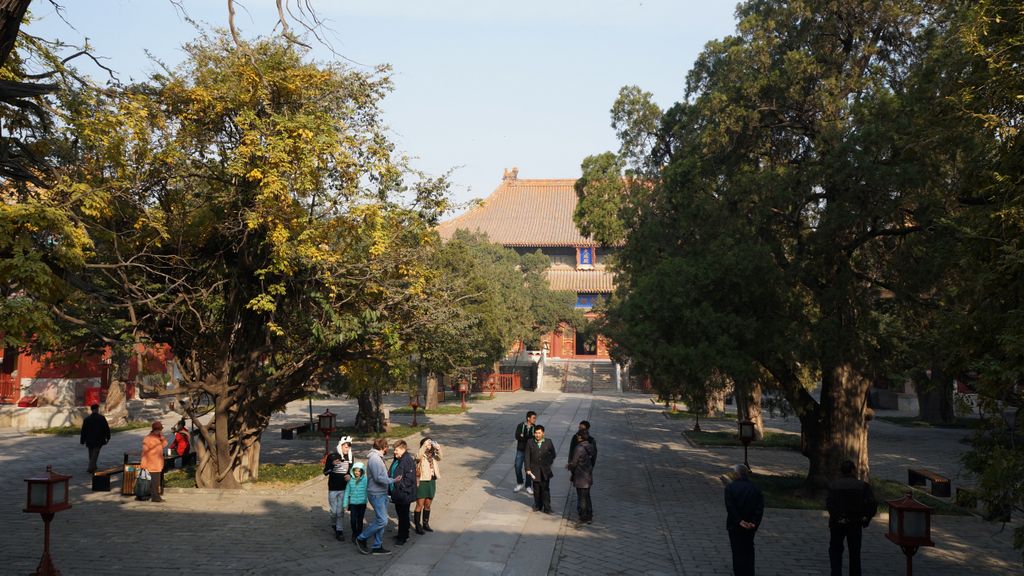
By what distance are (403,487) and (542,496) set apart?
329 cm

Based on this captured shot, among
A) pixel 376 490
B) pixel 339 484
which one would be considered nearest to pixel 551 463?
pixel 376 490

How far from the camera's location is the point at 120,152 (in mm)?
10922

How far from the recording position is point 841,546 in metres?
8.76

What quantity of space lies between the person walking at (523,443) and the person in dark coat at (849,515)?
18.7 feet

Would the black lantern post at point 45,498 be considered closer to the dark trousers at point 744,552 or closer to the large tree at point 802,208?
the dark trousers at point 744,552

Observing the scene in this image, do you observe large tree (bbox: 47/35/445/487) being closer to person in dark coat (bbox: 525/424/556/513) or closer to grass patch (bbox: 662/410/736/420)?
person in dark coat (bbox: 525/424/556/513)

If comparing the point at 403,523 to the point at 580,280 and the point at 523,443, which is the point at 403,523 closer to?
the point at 523,443

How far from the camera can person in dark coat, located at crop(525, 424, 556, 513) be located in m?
12.6

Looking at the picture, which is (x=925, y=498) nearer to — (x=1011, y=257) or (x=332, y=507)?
(x=1011, y=257)

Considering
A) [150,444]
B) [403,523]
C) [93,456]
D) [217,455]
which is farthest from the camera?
[93,456]

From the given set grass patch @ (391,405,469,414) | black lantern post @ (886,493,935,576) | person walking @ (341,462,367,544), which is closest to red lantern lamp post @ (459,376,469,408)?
grass patch @ (391,405,469,414)

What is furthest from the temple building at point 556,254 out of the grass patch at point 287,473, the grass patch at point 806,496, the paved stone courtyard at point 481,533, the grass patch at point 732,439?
the paved stone courtyard at point 481,533

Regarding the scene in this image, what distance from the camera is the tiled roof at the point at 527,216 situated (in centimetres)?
6144

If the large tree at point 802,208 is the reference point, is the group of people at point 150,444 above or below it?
below
